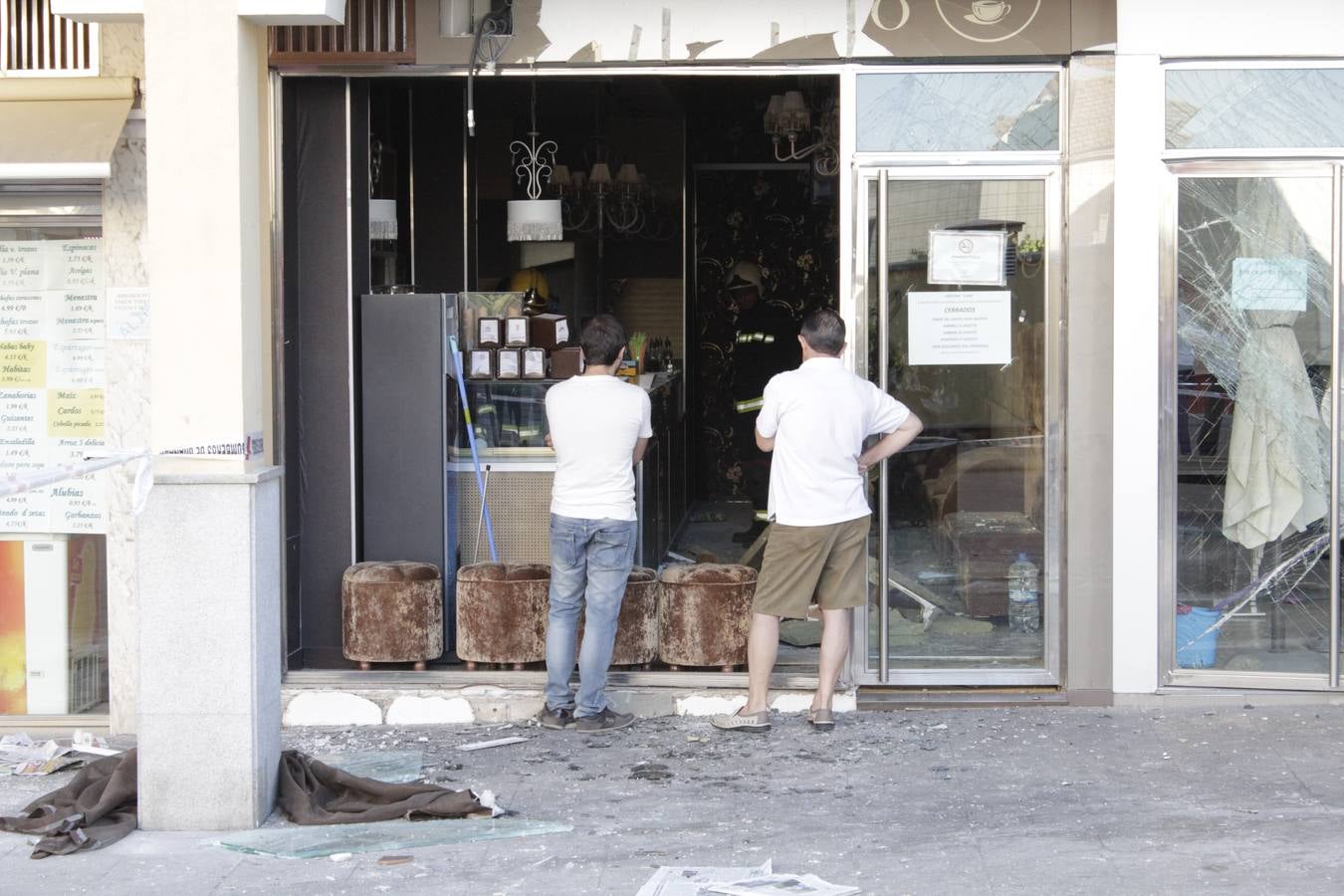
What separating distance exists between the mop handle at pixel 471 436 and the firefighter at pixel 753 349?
6224 millimetres

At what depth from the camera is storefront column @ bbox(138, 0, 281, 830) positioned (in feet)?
17.5

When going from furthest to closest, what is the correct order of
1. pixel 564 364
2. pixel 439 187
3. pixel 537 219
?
1. pixel 439 187
2. pixel 537 219
3. pixel 564 364

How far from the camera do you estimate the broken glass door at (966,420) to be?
702 centimetres

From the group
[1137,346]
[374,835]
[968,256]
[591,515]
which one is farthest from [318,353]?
[1137,346]

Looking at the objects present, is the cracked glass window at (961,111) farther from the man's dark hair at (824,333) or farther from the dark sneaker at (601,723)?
the dark sneaker at (601,723)

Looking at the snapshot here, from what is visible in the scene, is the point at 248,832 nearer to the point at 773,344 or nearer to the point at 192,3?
the point at 192,3

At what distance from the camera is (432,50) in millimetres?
6969

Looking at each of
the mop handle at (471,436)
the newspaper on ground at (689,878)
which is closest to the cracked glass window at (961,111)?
the mop handle at (471,436)

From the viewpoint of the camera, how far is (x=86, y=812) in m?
5.44

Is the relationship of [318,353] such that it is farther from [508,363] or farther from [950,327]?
[950,327]

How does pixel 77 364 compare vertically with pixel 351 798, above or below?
above

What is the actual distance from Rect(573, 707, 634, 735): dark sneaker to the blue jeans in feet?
0.10

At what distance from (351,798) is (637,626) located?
1827 mm

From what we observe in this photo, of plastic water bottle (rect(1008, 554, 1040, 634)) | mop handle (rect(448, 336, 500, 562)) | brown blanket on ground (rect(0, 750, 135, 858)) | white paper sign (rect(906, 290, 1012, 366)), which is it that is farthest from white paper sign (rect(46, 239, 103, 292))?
plastic water bottle (rect(1008, 554, 1040, 634))
